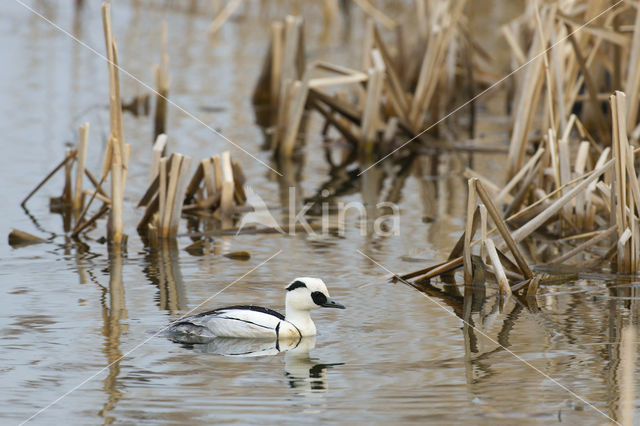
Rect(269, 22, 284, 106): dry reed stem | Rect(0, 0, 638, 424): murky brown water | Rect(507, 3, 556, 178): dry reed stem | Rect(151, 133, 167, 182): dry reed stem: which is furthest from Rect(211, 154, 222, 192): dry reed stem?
Rect(269, 22, 284, 106): dry reed stem

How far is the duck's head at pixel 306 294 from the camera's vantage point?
5.63m

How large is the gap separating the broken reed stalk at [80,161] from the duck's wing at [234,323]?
8.39ft

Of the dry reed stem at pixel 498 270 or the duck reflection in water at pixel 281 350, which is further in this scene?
the dry reed stem at pixel 498 270

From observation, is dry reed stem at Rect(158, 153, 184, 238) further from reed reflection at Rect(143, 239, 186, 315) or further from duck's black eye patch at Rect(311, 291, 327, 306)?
duck's black eye patch at Rect(311, 291, 327, 306)

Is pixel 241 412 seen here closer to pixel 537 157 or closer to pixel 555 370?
pixel 555 370

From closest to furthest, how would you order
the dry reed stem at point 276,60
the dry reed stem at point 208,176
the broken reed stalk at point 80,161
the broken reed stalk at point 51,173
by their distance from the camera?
the broken reed stalk at point 80,161 < the broken reed stalk at point 51,173 < the dry reed stem at point 208,176 < the dry reed stem at point 276,60

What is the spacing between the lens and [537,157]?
8031mm

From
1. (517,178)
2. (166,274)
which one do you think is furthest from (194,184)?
(517,178)

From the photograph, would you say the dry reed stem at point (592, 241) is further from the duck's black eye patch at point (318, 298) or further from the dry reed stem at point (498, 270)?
the duck's black eye patch at point (318, 298)

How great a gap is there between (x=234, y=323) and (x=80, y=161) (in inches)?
111

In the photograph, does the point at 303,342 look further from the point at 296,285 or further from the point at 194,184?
the point at 194,184

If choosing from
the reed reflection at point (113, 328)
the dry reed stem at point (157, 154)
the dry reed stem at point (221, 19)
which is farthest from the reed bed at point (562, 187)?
the dry reed stem at point (221, 19)

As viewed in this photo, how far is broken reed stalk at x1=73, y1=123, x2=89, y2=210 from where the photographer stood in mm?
7738

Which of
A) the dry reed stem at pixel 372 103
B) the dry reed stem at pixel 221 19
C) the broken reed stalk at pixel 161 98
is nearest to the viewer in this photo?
the dry reed stem at pixel 372 103
